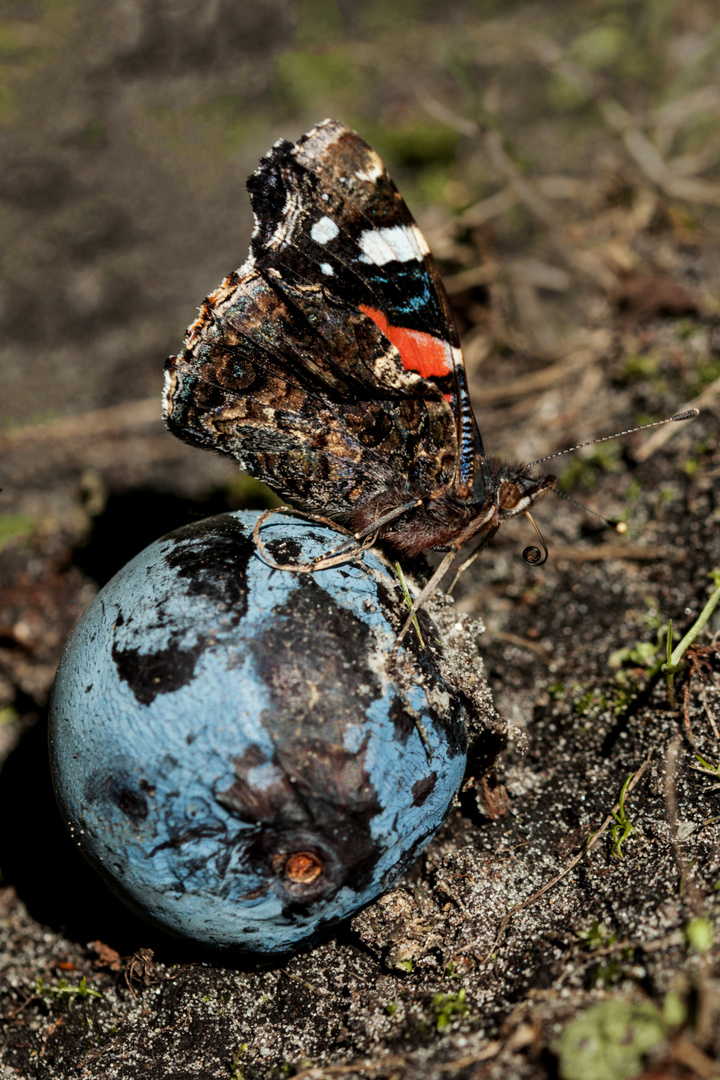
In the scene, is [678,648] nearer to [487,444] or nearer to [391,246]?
[391,246]

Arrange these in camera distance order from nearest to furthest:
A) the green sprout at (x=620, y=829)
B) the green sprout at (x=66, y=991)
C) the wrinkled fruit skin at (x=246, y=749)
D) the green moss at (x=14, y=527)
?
the wrinkled fruit skin at (x=246, y=749) → the green sprout at (x=620, y=829) → the green sprout at (x=66, y=991) → the green moss at (x=14, y=527)

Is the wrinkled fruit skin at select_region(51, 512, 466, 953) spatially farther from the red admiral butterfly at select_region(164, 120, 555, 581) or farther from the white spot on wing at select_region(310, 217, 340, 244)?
the white spot on wing at select_region(310, 217, 340, 244)

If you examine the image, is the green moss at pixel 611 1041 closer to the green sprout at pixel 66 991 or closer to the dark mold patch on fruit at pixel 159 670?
the dark mold patch on fruit at pixel 159 670

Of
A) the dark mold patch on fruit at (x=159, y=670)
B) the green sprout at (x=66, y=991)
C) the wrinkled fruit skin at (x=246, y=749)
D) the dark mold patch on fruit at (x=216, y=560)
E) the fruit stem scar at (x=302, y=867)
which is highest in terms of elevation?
the dark mold patch on fruit at (x=216, y=560)

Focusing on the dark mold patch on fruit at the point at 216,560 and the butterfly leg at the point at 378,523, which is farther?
the butterfly leg at the point at 378,523

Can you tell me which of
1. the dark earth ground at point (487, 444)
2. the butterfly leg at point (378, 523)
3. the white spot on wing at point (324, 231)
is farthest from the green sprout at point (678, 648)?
the white spot on wing at point (324, 231)

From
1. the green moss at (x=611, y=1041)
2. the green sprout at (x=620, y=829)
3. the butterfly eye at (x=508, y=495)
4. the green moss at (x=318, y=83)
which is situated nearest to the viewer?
the green moss at (x=611, y=1041)

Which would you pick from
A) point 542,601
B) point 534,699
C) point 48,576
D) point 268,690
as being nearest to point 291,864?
point 268,690
